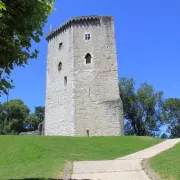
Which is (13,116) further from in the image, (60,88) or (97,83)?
(97,83)

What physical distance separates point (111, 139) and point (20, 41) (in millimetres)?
18548

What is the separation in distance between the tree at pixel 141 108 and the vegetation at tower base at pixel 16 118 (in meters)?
19.1

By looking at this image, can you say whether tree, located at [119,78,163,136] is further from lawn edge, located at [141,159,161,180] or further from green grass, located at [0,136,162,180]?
lawn edge, located at [141,159,161,180]

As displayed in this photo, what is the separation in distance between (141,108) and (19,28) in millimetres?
45936

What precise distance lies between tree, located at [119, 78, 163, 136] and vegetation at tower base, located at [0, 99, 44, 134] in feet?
62.6

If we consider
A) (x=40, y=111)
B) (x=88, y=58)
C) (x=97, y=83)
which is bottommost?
(x=97, y=83)

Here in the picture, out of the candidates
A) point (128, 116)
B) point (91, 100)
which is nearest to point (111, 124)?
point (91, 100)

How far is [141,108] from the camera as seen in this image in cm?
5359

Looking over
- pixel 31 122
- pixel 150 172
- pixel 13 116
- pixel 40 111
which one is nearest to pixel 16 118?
pixel 13 116

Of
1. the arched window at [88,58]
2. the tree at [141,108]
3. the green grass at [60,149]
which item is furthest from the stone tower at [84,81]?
the tree at [141,108]

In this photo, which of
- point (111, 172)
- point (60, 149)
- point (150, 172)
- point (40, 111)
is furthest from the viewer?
point (40, 111)

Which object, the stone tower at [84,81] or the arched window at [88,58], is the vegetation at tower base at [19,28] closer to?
the stone tower at [84,81]

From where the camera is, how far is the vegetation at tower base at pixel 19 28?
8.50 m

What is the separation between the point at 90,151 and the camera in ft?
70.3
